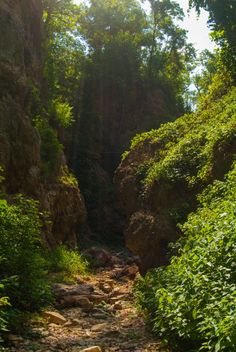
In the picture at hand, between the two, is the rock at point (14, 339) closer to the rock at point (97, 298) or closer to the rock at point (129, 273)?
the rock at point (97, 298)

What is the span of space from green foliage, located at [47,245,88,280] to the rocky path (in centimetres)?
161

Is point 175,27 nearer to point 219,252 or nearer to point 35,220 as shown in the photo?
point 35,220

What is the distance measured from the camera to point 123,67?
32.4 meters

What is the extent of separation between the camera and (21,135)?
1555cm

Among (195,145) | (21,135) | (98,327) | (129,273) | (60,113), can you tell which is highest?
(60,113)

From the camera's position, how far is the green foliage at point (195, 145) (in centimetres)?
1108

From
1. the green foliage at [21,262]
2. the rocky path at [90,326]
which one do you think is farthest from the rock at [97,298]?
the green foliage at [21,262]

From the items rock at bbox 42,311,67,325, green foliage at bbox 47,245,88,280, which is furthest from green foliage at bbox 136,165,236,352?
green foliage at bbox 47,245,88,280

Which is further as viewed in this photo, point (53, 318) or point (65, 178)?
point (65, 178)

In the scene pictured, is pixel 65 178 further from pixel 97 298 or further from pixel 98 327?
pixel 98 327

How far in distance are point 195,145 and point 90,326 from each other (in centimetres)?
601

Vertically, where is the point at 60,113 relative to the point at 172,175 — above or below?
above

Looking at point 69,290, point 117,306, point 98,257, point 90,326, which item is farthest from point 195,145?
point 98,257

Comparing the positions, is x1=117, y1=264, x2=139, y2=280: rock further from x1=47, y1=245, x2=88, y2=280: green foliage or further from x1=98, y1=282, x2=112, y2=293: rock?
x1=98, y1=282, x2=112, y2=293: rock
